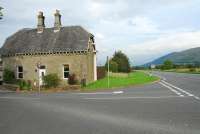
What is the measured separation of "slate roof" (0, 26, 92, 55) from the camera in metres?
42.8

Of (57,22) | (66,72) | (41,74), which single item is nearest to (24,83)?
(41,74)

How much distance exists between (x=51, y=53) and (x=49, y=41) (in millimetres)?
2296

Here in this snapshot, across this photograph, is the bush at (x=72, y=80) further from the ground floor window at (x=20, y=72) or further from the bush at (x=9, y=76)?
the bush at (x=9, y=76)

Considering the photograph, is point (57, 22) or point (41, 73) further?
point (57, 22)

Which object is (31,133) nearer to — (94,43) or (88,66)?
(88,66)

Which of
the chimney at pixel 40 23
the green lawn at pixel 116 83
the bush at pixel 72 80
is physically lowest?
the green lawn at pixel 116 83

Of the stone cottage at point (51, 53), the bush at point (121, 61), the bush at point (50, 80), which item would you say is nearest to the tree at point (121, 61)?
the bush at point (121, 61)

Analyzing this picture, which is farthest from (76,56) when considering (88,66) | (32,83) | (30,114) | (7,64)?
(30,114)

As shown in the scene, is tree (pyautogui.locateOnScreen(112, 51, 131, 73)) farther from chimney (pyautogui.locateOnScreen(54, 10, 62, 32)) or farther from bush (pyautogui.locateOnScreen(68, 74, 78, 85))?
bush (pyautogui.locateOnScreen(68, 74, 78, 85))

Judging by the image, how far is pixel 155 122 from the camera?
1205 centimetres

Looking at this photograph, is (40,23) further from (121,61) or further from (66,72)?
(121,61)

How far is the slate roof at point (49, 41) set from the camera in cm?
4281

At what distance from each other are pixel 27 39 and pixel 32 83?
6.06 m

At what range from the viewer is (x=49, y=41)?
146 ft
